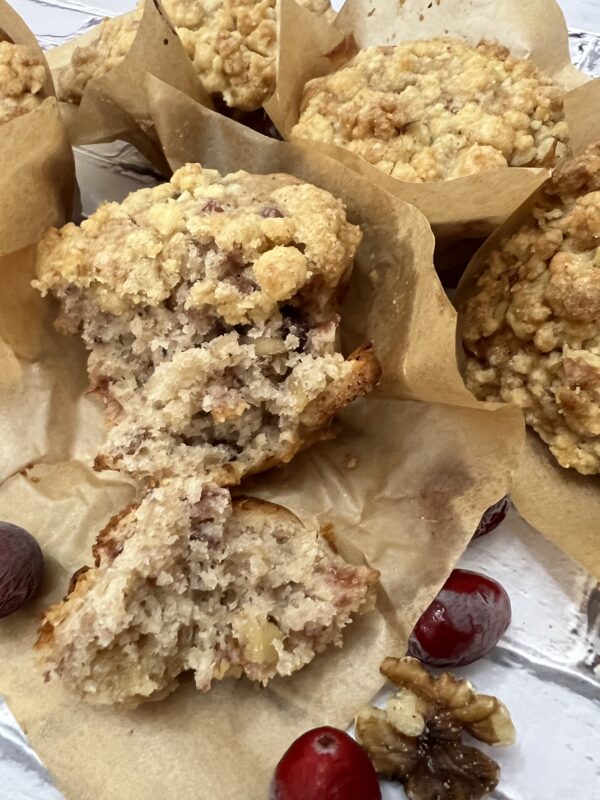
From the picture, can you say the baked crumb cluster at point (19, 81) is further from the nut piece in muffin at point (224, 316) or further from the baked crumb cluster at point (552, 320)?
the baked crumb cluster at point (552, 320)

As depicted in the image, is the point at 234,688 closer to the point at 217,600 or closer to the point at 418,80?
the point at 217,600

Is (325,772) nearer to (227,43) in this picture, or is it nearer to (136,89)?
(136,89)

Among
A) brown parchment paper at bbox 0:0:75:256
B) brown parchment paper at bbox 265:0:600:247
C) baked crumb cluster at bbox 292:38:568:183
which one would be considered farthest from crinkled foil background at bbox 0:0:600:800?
brown parchment paper at bbox 0:0:75:256

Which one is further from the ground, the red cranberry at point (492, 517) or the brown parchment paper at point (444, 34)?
the brown parchment paper at point (444, 34)

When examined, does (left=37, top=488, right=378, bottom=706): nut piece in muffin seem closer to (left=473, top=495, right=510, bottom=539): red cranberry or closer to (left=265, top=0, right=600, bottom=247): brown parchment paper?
(left=473, top=495, right=510, bottom=539): red cranberry

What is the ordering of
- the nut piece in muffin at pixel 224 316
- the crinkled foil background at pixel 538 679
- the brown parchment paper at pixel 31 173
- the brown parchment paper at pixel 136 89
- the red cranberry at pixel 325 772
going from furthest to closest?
1. the brown parchment paper at pixel 136 89
2. the brown parchment paper at pixel 31 173
3. the nut piece in muffin at pixel 224 316
4. the crinkled foil background at pixel 538 679
5. the red cranberry at pixel 325 772

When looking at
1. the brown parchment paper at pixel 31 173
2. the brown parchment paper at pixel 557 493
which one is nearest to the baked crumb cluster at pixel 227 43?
the brown parchment paper at pixel 31 173

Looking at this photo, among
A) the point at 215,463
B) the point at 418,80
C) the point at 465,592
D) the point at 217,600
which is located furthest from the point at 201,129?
the point at 465,592
